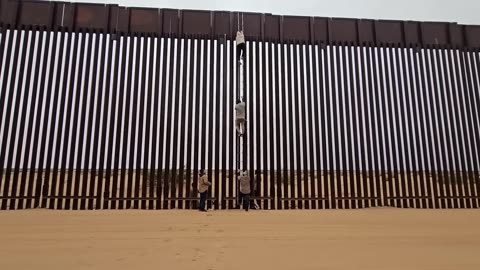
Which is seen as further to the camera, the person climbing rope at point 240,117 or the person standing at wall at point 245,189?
the person climbing rope at point 240,117

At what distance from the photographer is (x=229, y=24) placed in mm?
11867

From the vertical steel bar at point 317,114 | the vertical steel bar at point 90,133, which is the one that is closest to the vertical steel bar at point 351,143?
the vertical steel bar at point 317,114

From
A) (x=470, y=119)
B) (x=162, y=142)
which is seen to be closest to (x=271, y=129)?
(x=162, y=142)

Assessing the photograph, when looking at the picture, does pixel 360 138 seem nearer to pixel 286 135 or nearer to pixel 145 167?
pixel 286 135

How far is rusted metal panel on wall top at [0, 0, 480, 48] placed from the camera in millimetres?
11336

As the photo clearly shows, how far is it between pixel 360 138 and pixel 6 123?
9.34 metres

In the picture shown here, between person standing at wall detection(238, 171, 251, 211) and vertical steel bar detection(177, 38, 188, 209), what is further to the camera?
vertical steel bar detection(177, 38, 188, 209)

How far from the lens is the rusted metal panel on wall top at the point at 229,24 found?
37.2ft

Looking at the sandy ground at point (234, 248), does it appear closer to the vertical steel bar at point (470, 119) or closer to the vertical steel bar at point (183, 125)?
the vertical steel bar at point (183, 125)

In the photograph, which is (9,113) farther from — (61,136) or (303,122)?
(303,122)

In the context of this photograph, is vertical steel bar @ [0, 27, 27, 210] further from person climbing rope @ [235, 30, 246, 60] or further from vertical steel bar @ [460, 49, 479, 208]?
vertical steel bar @ [460, 49, 479, 208]

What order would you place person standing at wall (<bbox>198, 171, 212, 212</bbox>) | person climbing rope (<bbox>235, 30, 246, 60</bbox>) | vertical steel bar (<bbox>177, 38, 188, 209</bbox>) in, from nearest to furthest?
person standing at wall (<bbox>198, 171, 212, 212</bbox>)
vertical steel bar (<bbox>177, 38, 188, 209</bbox>)
person climbing rope (<bbox>235, 30, 246, 60</bbox>)

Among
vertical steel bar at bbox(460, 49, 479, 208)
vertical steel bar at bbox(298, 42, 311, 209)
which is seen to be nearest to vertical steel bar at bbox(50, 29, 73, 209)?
vertical steel bar at bbox(298, 42, 311, 209)

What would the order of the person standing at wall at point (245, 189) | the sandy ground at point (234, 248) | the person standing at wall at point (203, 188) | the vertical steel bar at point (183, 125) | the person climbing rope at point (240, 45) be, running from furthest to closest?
the person climbing rope at point (240, 45), the vertical steel bar at point (183, 125), the person standing at wall at point (245, 189), the person standing at wall at point (203, 188), the sandy ground at point (234, 248)
